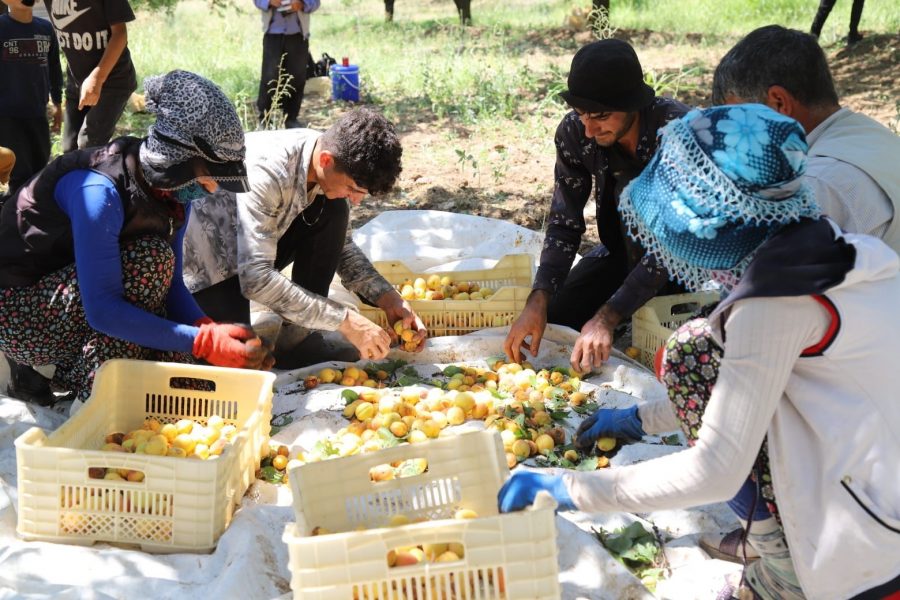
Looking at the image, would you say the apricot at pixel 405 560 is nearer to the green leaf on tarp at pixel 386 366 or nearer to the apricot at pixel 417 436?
the apricot at pixel 417 436

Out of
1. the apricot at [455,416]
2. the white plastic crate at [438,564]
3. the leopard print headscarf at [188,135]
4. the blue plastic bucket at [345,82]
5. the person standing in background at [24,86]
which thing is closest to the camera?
the white plastic crate at [438,564]

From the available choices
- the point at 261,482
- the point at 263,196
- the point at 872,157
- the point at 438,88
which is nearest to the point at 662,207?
the point at 872,157

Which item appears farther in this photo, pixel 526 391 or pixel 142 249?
pixel 526 391

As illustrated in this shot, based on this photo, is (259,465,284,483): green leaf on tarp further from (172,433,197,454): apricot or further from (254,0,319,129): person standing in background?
(254,0,319,129): person standing in background

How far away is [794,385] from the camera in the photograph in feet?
5.76

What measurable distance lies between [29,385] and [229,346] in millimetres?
850

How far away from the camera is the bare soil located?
18.3 feet

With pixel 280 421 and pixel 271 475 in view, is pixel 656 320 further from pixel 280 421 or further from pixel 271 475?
pixel 271 475

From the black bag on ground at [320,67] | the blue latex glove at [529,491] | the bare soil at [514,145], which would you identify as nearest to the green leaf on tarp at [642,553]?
the blue latex glove at [529,491]

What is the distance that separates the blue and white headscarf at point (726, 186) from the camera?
5.48 feet

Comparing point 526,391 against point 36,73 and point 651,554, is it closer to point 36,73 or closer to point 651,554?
point 651,554

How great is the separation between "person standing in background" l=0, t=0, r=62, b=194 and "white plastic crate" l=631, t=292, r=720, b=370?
10.7ft

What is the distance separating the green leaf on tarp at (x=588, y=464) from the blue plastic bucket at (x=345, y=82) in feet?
21.1

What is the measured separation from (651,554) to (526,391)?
3.32 feet
